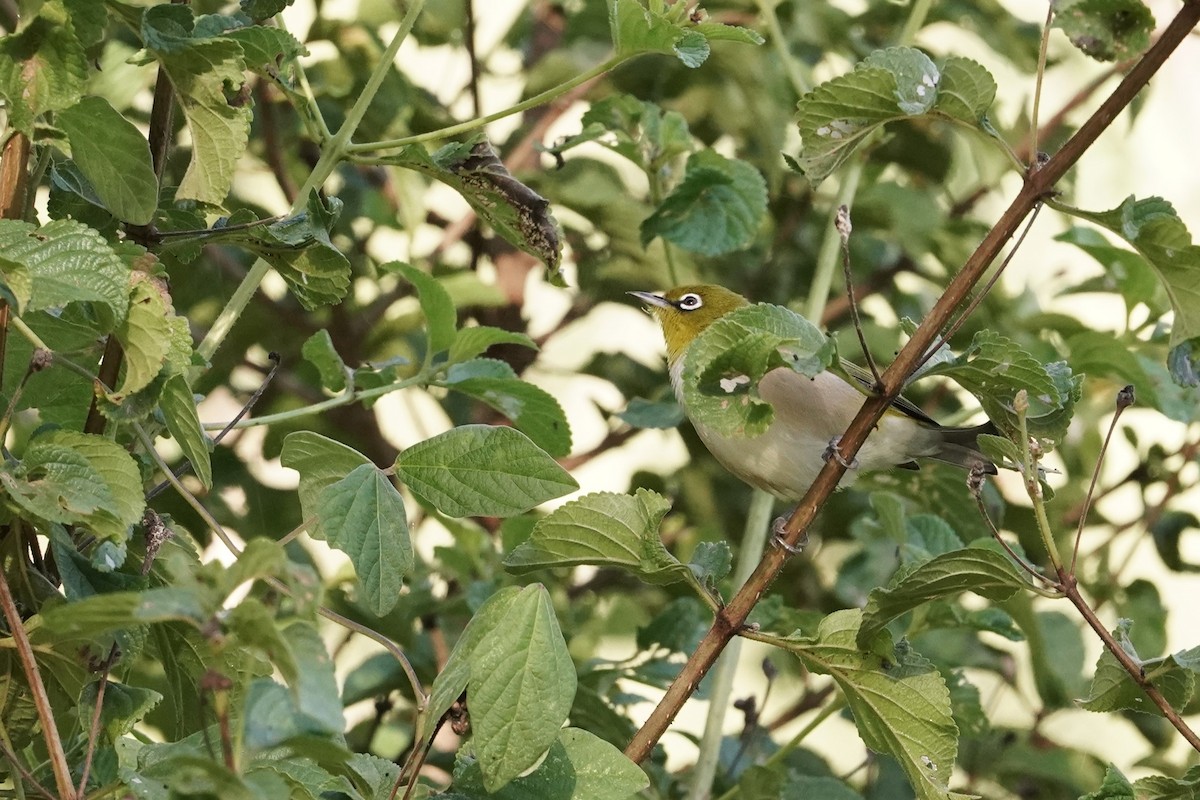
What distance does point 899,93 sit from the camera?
1.60 m

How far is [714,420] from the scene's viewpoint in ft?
5.42

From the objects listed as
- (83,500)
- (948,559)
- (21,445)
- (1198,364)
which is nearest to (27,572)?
(83,500)

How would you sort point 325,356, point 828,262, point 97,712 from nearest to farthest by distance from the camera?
1. point 97,712
2. point 325,356
3. point 828,262

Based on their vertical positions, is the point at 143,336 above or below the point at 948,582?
below

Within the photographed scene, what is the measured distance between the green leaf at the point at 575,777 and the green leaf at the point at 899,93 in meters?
0.79

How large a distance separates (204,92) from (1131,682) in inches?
51.9

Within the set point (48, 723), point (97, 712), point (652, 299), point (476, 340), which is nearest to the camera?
point (48, 723)

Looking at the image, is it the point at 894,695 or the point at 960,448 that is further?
the point at 960,448

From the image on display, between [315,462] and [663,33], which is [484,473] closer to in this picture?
[315,462]

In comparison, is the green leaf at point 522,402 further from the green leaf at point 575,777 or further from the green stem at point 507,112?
the green leaf at point 575,777

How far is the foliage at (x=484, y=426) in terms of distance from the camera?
1438 mm

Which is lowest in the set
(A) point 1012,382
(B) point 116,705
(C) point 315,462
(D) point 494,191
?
(B) point 116,705

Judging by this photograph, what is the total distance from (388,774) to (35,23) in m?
0.89

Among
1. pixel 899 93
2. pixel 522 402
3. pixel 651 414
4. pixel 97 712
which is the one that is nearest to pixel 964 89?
pixel 899 93
